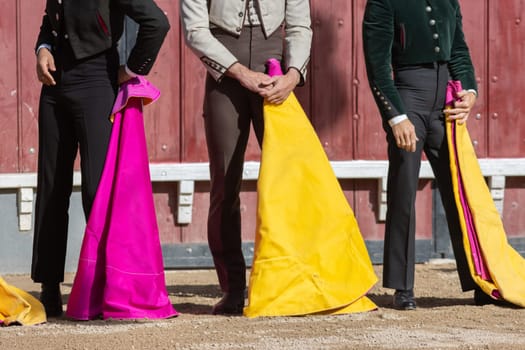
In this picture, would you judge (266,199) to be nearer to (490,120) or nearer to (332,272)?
(332,272)

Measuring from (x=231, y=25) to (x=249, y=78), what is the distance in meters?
0.26

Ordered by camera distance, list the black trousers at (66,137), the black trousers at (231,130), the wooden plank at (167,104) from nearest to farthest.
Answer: the black trousers at (66,137), the black trousers at (231,130), the wooden plank at (167,104)

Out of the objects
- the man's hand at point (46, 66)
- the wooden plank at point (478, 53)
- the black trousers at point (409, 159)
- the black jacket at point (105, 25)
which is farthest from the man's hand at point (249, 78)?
the wooden plank at point (478, 53)

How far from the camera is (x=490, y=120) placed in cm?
786

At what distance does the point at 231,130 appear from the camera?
5.73 m

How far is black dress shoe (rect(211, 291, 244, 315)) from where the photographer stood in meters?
5.82

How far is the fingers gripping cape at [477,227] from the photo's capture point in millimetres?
5941

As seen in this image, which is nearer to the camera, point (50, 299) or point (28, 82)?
point (50, 299)

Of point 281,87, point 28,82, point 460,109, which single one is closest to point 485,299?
point 460,109

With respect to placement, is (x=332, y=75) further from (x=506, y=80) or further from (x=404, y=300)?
(x=404, y=300)

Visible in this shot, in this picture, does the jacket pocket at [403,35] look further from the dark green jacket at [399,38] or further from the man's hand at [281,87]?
the man's hand at [281,87]

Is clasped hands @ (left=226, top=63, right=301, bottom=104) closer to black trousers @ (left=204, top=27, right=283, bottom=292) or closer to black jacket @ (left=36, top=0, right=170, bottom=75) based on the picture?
black trousers @ (left=204, top=27, right=283, bottom=292)

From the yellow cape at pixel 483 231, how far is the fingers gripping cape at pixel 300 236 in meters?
0.55

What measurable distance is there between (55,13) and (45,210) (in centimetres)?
83
